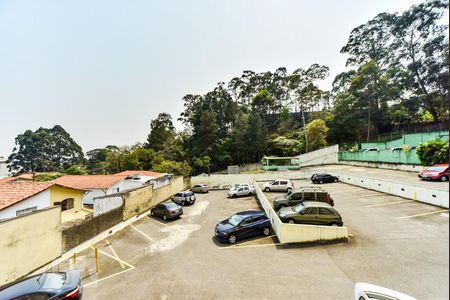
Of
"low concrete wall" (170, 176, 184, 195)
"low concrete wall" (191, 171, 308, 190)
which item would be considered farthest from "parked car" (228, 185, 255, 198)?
"low concrete wall" (191, 171, 308, 190)

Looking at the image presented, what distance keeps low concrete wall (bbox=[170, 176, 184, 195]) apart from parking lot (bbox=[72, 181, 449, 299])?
43.5ft

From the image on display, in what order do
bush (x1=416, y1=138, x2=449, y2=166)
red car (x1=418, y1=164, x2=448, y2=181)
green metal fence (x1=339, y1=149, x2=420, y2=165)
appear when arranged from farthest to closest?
1. green metal fence (x1=339, y1=149, x2=420, y2=165)
2. bush (x1=416, y1=138, x2=449, y2=166)
3. red car (x1=418, y1=164, x2=448, y2=181)

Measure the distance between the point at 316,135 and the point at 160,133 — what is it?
130ft

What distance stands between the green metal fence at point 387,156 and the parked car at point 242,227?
20.1 m

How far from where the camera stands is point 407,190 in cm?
1645

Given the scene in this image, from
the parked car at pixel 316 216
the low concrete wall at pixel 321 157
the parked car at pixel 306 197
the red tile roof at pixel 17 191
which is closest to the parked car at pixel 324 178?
the parked car at pixel 306 197

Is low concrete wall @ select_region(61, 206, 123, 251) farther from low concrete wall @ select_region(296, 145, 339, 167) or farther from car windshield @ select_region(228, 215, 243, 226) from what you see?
low concrete wall @ select_region(296, 145, 339, 167)

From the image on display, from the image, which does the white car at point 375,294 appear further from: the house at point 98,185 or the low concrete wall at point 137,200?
the house at point 98,185

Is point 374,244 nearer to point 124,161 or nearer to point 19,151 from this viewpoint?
point 124,161

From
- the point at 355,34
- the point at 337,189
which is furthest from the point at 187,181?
the point at 355,34

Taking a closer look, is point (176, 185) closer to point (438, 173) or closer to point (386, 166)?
point (438, 173)

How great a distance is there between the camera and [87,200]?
26.8 meters

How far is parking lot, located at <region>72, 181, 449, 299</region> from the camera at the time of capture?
8.14 meters

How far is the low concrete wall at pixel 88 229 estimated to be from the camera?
1309 centimetres
